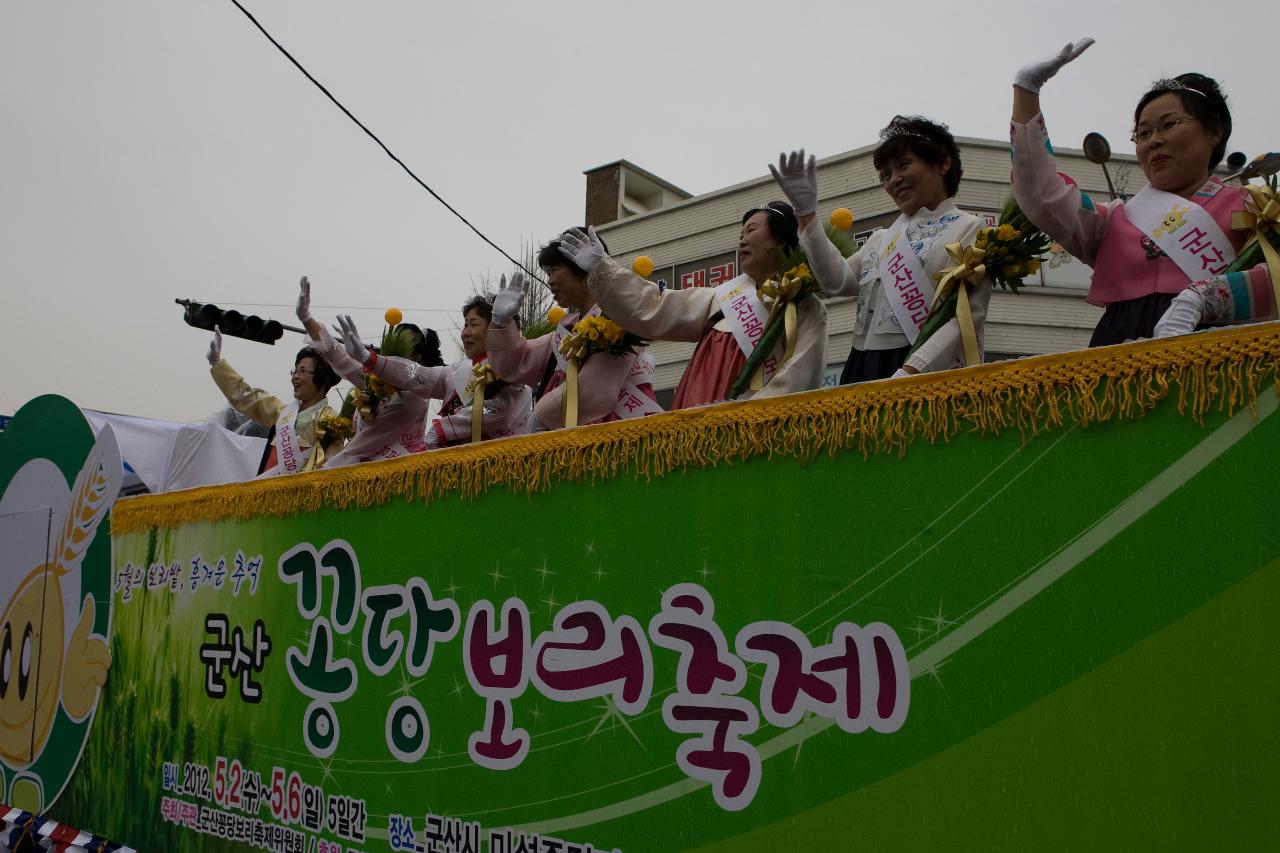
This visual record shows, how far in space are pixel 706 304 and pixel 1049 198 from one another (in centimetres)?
A: 121

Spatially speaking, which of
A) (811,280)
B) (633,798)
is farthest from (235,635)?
(811,280)

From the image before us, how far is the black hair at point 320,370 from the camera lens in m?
5.23

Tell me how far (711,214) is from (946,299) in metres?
14.7

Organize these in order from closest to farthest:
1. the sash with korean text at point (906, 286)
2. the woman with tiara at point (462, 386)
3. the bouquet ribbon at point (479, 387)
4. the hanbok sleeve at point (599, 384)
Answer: the sash with korean text at point (906, 286) < the hanbok sleeve at point (599, 384) < the bouquet ribbon at point (479, 387) < the woman with tiara at point (462, 386)

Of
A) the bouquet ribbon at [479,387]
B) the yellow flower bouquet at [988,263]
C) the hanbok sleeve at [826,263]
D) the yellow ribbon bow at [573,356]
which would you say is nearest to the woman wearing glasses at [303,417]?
the bouquet ribbon at [479,387]

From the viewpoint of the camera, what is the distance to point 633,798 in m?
2.18

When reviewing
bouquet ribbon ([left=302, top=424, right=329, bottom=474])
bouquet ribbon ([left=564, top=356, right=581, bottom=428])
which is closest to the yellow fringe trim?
bouquet ribbon ([left=564, top=356, right=581, bottom=428])

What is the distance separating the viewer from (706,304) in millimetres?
3229

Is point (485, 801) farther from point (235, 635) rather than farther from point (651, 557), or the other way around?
point (235, 635)

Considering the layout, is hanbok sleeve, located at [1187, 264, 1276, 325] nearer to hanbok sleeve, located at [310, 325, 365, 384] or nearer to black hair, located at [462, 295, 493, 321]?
black hair, located at [462, 295, 493, 321]

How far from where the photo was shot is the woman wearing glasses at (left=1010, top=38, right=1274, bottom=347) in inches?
85.0

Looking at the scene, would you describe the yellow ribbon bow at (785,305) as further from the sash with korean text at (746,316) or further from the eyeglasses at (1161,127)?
the eyeglasses at (1161,127)

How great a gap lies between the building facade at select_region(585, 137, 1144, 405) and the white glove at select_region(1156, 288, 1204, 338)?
10460mm

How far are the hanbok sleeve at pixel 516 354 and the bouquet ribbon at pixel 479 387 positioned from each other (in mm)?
68
